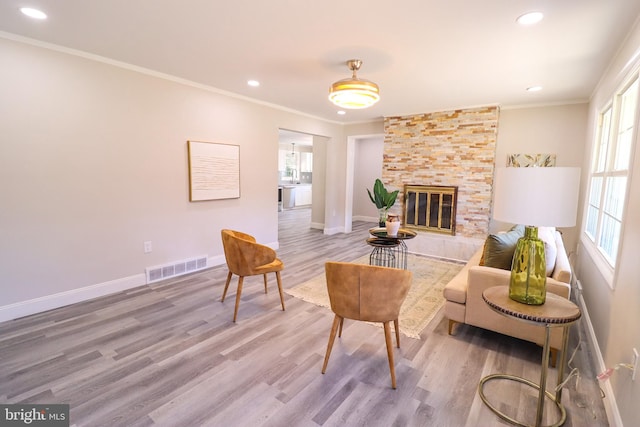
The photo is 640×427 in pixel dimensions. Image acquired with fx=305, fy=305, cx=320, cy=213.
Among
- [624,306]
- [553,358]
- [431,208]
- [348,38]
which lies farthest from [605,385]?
[431,208]

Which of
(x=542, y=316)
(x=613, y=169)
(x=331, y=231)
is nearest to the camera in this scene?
(x=542, y=316)

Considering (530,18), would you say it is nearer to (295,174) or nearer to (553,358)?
(553,358)

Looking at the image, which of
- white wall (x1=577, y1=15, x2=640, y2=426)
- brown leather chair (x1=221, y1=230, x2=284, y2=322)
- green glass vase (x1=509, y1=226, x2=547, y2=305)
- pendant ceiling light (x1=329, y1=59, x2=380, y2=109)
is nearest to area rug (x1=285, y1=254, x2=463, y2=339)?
brown leather chair (x1=221, y1=230, x2=284, y2=322)

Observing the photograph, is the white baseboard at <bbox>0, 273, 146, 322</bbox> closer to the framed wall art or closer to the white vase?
the framed wall art

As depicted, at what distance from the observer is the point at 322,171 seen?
23.8ft

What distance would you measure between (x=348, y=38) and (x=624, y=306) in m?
2.61

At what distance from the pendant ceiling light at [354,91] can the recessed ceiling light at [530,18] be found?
44.8 inches

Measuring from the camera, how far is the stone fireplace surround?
4895 millimetres

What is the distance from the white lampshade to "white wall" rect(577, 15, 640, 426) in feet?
1.56

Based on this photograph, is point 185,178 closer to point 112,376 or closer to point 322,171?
point 112,376

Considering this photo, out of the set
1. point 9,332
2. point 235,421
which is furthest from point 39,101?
point 235,421

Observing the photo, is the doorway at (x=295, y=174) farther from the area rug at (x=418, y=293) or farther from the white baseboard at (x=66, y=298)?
the white baseboard at (x=66, y=298)

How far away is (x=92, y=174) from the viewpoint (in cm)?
313

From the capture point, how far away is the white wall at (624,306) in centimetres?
154
